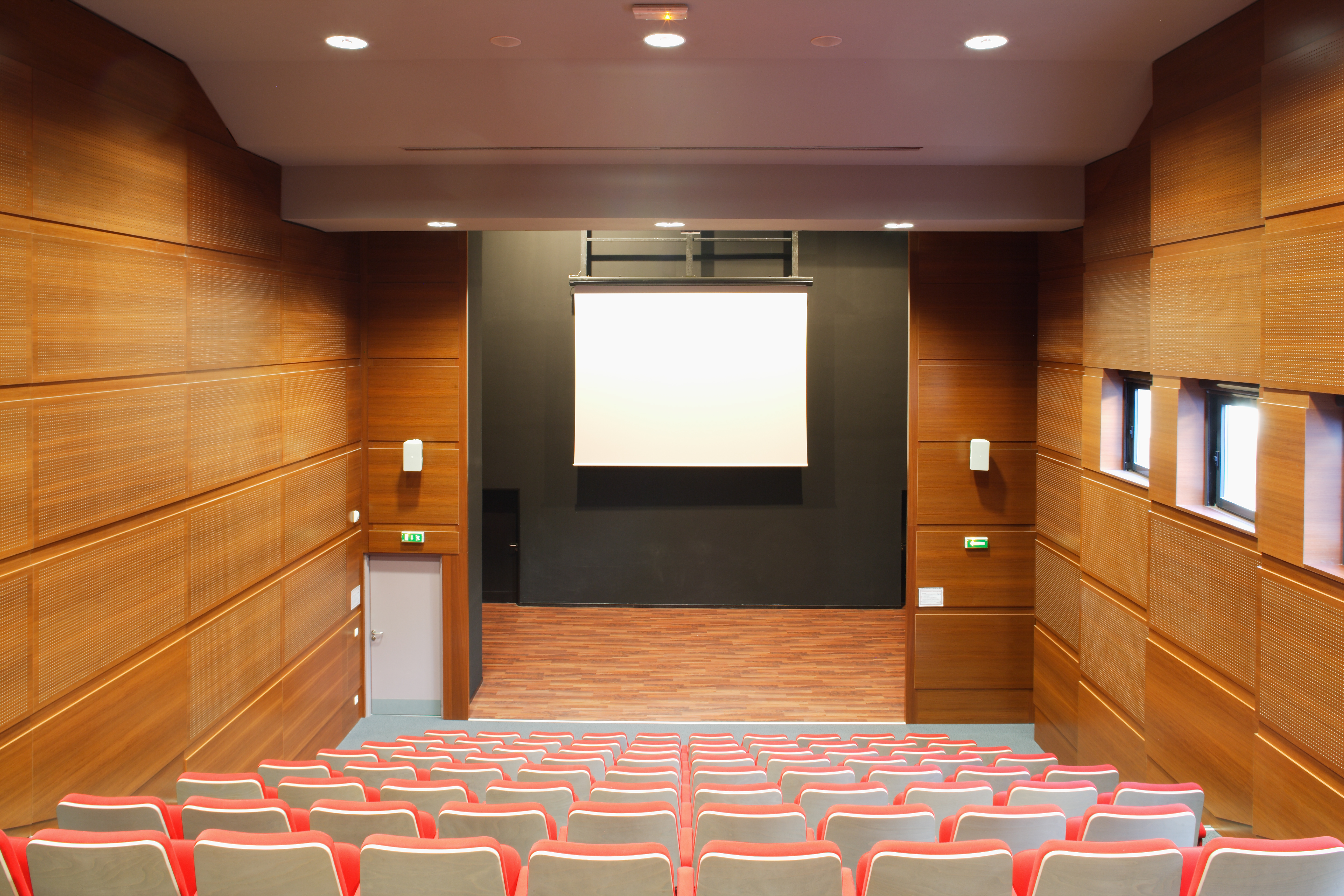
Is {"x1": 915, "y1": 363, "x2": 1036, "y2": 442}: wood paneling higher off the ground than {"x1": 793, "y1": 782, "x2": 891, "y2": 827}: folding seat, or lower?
higher

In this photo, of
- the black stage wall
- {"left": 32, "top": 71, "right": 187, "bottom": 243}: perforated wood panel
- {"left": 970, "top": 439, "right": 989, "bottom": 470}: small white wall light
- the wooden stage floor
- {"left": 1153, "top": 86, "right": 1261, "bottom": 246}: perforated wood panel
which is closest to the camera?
{"left": 32, "top": 71, "right": 187, "bottom": 243}: perforated wood panel

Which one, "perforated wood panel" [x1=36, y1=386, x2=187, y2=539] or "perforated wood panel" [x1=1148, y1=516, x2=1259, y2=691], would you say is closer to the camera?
"perforated wood panel" [x1=36, y1=386, x2=187, y2=539]

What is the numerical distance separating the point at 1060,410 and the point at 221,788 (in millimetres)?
5335

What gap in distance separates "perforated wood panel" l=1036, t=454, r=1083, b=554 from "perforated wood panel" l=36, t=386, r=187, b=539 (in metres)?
5.10

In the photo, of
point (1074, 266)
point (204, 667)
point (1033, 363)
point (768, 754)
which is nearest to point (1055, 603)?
point (1033, 363)

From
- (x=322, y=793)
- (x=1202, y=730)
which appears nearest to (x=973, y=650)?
(x=1202, y=730)

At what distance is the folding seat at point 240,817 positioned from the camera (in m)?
2.65

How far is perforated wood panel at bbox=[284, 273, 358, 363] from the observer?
557 cm

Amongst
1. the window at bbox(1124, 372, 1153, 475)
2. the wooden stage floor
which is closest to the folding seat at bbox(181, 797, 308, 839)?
the wooden stage floor

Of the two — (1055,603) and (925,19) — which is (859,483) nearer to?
(1055,603)

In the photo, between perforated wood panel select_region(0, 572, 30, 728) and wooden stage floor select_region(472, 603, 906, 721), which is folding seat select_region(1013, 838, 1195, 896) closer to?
perforated wood panel select_region(0, 572, 30, 728)

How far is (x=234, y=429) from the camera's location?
4793 millimetres

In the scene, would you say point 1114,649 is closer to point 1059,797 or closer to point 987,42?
point 1059,797

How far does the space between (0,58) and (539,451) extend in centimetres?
691
